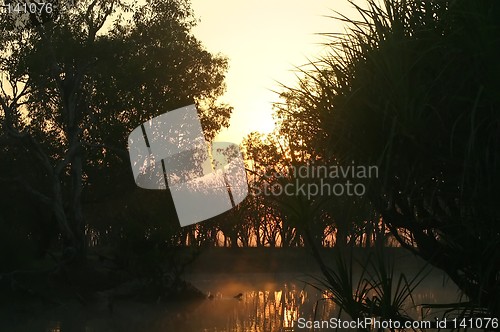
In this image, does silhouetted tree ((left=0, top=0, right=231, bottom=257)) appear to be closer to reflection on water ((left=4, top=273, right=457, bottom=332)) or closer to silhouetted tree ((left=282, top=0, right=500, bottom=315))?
reflection on water ((left=4, top=273, right=457, bottom=332))

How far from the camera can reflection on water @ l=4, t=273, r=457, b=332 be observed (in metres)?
21.3

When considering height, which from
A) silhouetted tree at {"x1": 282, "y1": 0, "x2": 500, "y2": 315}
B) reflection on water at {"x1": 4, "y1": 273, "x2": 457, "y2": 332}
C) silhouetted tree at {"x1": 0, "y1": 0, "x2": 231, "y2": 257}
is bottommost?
reflection on water at {"x1": 4, "y1": 273, "x2": 457, "y2": 332}

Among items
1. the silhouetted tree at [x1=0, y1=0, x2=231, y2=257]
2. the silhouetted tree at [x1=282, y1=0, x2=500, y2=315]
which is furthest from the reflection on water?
the silhouetted tree at [x1=282, y1=0, x2=500, y2=315]

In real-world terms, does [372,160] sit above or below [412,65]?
below

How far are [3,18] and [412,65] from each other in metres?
25.1

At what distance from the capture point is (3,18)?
94.8 ft

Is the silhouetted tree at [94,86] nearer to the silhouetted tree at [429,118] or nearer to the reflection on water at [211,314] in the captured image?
the reflection on water at [211,314]

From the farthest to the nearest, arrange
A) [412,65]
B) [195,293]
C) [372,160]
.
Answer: [195,293] → [372,160] → [412,65]

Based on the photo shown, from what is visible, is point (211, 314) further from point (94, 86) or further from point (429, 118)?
point (429, 118)

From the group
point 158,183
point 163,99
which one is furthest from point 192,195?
point 163,99

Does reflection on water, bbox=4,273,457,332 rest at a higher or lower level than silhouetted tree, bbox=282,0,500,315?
lower

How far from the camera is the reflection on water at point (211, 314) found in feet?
69.8

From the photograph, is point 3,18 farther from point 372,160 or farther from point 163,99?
point 372,160

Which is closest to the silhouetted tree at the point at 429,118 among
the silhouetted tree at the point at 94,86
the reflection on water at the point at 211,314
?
the reflection on water at the point at 211,314
